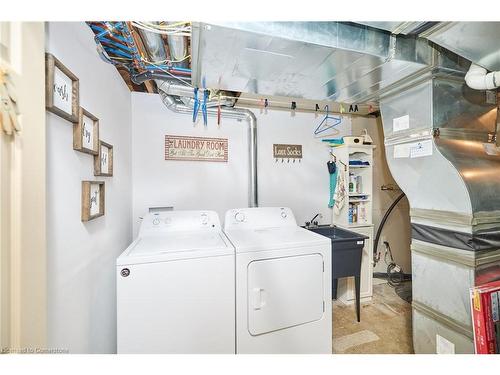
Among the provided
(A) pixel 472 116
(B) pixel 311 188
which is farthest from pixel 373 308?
(A) pixel 472 116

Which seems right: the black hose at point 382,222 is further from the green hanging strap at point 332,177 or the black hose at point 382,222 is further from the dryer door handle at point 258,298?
the dryer door handle at point 258,298

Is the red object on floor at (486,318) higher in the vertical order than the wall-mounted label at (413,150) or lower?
lower

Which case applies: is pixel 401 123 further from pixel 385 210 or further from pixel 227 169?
A: pixel 385 210

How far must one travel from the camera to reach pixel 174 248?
138 cm

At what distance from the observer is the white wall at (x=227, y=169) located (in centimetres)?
223

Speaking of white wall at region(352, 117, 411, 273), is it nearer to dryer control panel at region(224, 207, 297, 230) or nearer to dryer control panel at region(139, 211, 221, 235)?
dryer control panel at region(224, 207, 297, 230)

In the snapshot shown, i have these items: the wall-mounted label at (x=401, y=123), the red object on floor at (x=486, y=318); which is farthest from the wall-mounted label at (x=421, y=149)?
the red object on floor at (x=486, y=318)

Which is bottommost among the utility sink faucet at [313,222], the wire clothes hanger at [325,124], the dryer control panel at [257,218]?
the utility sink faucet at [313,222]

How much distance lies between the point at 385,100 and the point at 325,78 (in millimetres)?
667

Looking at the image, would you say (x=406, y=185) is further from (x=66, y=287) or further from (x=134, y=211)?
(x=134, y=211)

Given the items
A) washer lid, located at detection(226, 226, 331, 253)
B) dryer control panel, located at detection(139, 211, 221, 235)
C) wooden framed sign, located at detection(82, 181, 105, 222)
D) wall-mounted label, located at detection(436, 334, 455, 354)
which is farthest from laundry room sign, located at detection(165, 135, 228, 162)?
wall-mounted label, located at detection(436, 334, 455, 354)

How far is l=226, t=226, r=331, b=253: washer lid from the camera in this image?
150 cm

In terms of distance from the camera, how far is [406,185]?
1.69 m

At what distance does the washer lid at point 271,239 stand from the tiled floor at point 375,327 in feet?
3.49
